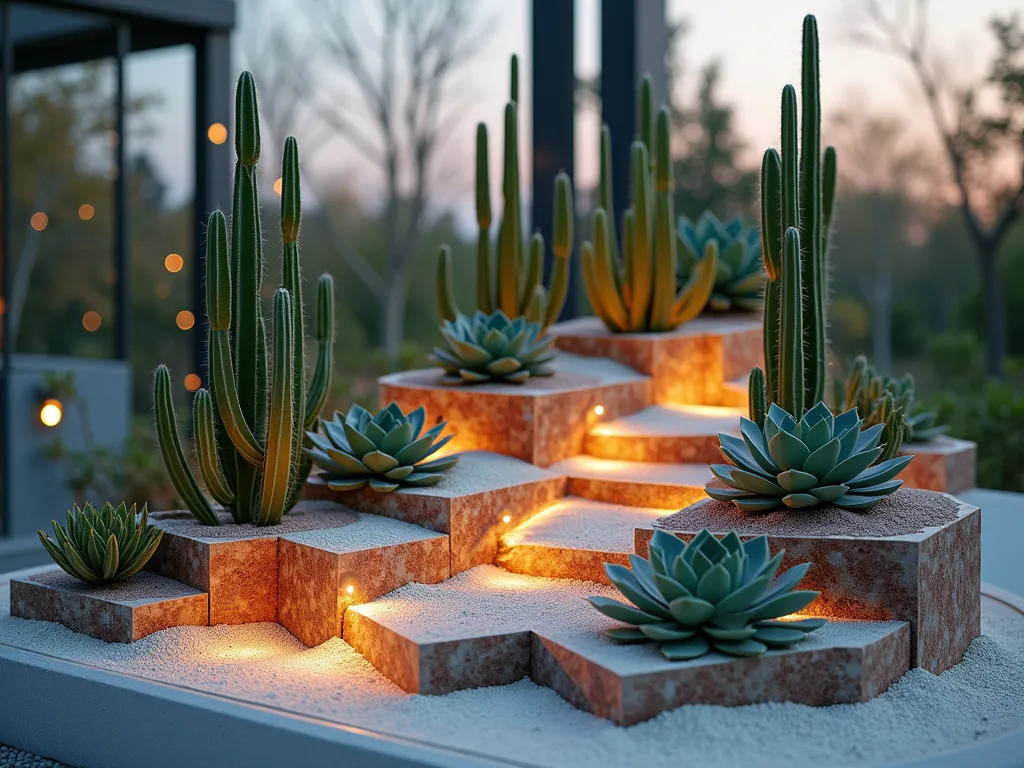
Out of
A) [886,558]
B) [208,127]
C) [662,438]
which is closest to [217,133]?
[208,127]

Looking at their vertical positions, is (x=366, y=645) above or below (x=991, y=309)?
below

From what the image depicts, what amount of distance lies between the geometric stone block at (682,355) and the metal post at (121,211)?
4.05 m

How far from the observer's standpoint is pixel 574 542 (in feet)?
12.6

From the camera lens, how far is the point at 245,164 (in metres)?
3.87

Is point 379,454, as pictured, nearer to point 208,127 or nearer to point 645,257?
point 645,257

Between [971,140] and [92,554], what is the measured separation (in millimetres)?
11143

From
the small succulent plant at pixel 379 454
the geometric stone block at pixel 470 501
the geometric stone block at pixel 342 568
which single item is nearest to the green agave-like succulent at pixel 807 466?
the geometric stone block at pixel 470 501

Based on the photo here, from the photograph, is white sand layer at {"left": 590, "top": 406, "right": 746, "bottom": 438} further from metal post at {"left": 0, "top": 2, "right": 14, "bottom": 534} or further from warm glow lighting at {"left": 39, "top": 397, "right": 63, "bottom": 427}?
warm glow lighting at {"left": 39, "top": 397, "right": 63, "bottom": 427}

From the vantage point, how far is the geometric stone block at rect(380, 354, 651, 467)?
453 cm

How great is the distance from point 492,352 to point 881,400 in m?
1.62

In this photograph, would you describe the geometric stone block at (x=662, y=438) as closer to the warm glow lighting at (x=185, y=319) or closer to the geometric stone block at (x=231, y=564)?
the geometric stone block at (x=231, y=564)

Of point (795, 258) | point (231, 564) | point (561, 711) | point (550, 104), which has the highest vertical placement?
point (550, 104)

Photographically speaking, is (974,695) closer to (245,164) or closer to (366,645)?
(366,645)

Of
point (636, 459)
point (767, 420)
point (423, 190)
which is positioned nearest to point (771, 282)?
point (767, 420)
